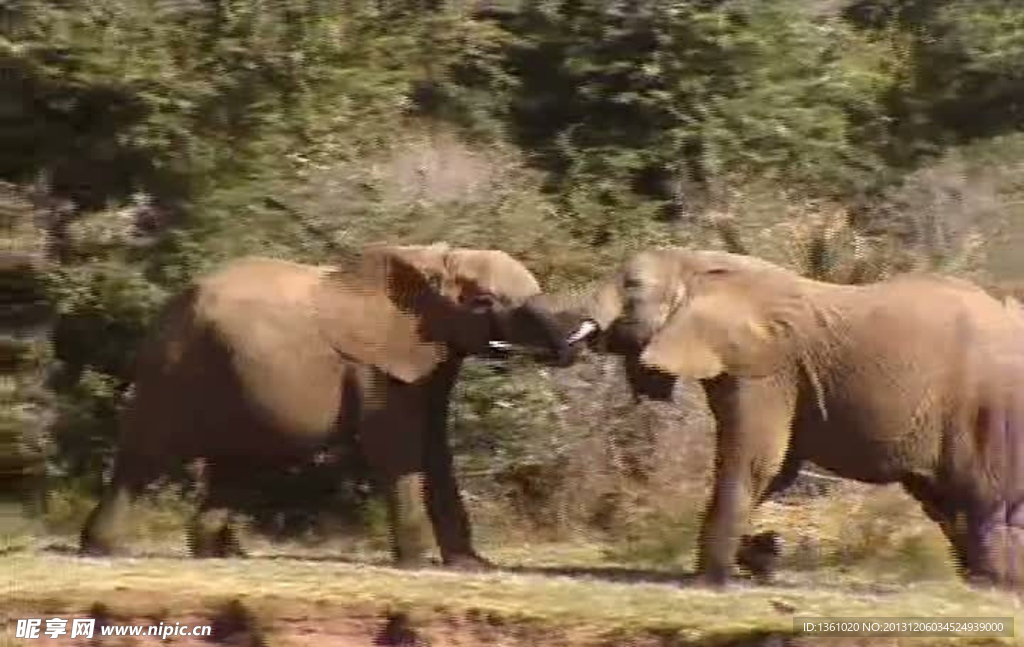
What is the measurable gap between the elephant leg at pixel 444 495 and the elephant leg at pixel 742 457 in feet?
2.09

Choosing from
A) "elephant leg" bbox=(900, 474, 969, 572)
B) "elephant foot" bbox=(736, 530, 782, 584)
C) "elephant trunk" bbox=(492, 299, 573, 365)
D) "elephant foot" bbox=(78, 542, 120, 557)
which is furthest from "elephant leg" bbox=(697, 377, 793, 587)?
"elephant foot" bbox=(78, 542, 120, 557)

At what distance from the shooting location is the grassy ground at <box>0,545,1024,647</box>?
3.80 meters

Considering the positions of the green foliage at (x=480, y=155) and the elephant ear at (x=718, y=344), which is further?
the green foliage at (x=480, y=155)

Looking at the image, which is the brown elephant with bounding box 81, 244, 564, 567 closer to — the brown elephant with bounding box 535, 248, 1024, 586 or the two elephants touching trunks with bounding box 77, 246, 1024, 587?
the two elephants touching trunks with bounding box 77, 246, 1024, 587

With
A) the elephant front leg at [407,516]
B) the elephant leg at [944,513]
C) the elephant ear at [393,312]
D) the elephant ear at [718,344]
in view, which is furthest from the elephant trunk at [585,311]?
the elephant leg at [944,513]

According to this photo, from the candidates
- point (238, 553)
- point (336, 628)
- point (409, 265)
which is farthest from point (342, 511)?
point (336, 628)

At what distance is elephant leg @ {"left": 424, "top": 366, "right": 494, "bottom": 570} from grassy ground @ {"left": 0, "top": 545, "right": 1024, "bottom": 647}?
480 mm

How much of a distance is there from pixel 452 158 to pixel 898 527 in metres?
2.61

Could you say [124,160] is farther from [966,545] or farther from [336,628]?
[966,545]

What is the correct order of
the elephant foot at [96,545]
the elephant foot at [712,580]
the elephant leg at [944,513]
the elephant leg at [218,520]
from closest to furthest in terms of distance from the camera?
1. the elephant foot at [712,580]
2. the elephant leg at [944,513]
3. the elephant foot at [96,545]
4. the elephant leg at [218,520]

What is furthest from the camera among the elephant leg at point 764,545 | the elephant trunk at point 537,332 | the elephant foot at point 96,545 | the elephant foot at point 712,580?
the elephant foot at point 96,545

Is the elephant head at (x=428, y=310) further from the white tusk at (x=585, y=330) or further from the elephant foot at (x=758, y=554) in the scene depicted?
the elephant foot at (x=758, y=554)

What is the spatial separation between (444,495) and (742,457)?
861 millimetres

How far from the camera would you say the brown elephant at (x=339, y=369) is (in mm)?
4727
